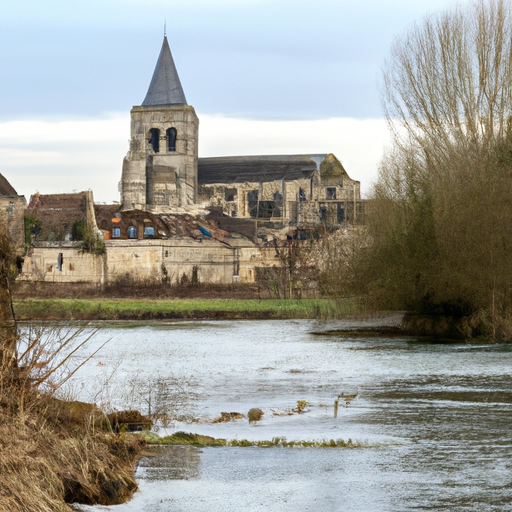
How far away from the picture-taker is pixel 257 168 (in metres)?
66.1

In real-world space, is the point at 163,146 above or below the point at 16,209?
above

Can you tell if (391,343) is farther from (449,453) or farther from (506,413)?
(449,453)

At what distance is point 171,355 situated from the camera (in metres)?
20.3

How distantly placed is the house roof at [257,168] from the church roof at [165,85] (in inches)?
211

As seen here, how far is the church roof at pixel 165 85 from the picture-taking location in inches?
2516

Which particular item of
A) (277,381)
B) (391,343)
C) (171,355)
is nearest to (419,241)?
(391,343)

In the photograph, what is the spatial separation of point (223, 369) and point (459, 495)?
408 inches

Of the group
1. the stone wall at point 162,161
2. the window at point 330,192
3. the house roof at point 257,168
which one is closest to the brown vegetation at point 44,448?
the stone wall at point 162,161

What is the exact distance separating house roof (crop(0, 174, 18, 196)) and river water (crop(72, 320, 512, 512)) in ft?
116

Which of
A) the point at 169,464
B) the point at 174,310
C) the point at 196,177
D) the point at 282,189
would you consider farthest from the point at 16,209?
the point at 169,464

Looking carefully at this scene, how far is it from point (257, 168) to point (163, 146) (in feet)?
23.4

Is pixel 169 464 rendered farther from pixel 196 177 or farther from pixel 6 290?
pixel 196 177

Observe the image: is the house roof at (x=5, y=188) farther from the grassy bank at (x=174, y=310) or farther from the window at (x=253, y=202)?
the grassy bank at (x=174, y=310)

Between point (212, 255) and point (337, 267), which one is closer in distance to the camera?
point (337, 267)
